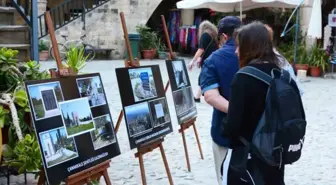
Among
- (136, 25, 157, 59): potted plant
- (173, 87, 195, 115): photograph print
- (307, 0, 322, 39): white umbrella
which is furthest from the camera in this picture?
(136, 25, 157, 59): potted plant

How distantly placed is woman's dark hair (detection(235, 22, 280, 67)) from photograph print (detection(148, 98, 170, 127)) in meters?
1.56

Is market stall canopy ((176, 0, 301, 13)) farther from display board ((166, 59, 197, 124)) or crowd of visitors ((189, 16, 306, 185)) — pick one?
crowd of visitors ((189, 16, 306, 185))

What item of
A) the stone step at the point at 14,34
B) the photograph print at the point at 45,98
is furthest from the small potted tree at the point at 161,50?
the photograph print at the point at 45,98

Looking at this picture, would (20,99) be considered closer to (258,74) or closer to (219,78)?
(219,78)

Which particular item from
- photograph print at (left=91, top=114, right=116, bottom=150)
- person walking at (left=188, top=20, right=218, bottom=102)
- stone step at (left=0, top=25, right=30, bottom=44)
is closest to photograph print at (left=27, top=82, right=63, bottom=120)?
photograph print at (left=91, top=114, right=116, bottom=150)

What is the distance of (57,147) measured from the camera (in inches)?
122

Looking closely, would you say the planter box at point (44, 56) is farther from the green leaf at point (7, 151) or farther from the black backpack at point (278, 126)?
the black backpack at point (278, 126)

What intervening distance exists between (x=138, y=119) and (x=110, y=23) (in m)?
15.2

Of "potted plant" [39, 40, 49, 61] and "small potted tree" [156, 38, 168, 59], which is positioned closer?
"potted plant" [39, 40, 49, 61]

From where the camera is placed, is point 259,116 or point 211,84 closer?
point 259,116

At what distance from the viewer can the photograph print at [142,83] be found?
421cm

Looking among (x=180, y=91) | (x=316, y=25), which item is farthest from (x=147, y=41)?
(x=180, y=91)

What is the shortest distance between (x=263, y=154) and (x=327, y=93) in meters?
9.49

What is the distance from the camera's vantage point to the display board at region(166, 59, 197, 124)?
5.17 m
